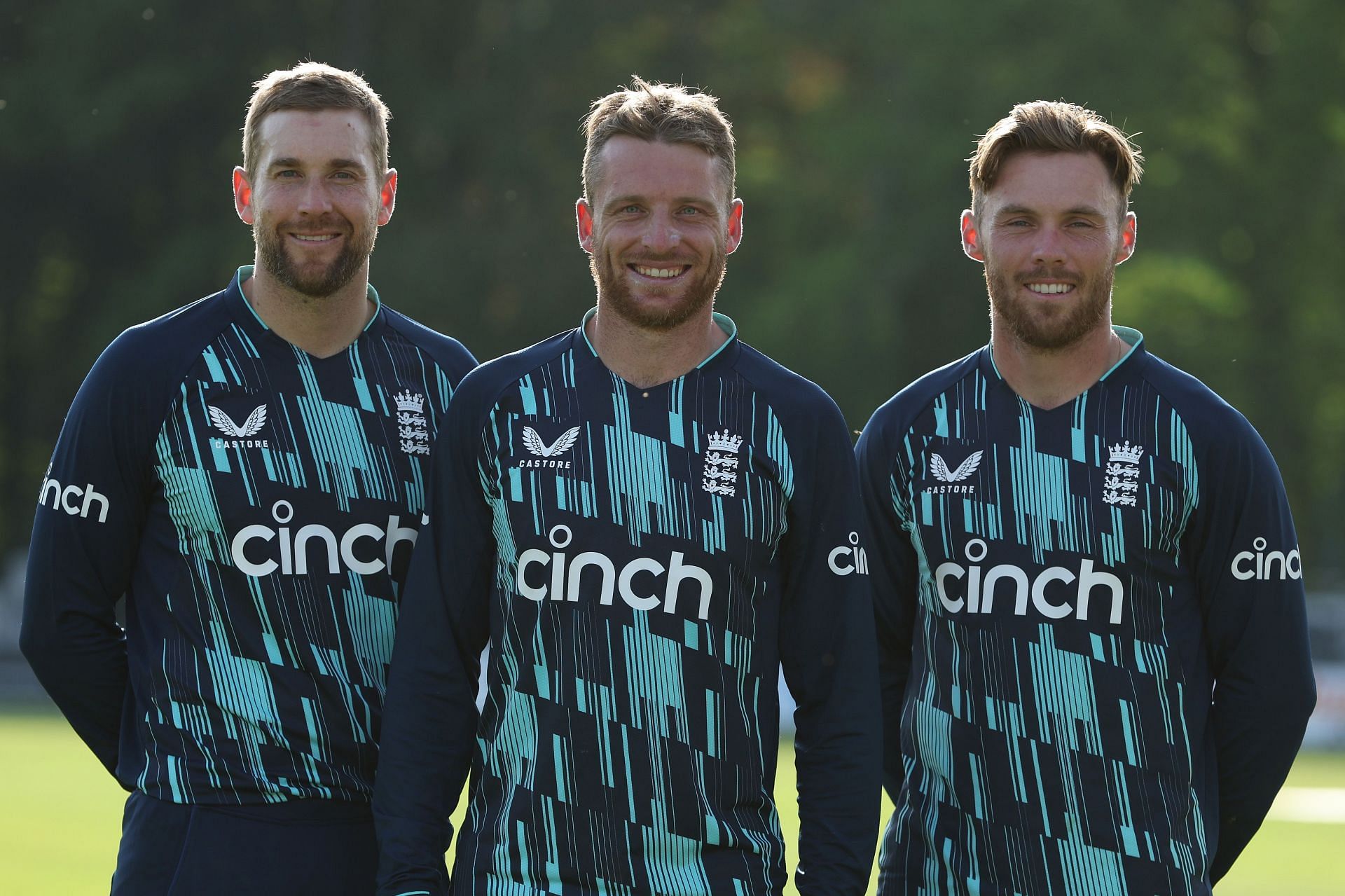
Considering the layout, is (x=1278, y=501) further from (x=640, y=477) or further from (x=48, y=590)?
(x=48, y=590)

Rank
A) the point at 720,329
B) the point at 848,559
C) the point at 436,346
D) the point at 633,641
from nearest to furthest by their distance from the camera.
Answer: the point at 633,641, the point at 848,559, the point at 720,329, the point at 436,346

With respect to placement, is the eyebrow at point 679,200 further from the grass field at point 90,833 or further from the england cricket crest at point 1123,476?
the grass field at point 90,833

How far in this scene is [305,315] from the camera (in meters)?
3.89

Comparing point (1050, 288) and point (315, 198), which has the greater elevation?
point (315, 198)

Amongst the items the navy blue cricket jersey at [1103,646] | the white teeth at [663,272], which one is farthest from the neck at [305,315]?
the navy blue cricket jersey at [1103,646]

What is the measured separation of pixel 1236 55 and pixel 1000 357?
26198 millimetres

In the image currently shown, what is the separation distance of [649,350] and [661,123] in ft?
1.42

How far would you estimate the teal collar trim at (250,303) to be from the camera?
12.8 feet

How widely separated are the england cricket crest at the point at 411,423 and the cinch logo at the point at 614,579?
0.55 m

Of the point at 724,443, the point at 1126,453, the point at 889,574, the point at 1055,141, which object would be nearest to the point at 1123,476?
the point at 1126,453

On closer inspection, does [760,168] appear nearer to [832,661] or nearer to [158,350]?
[158,350]

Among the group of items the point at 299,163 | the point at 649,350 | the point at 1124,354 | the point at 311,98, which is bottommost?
the point at 649,350

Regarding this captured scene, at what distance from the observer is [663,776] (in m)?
3.35

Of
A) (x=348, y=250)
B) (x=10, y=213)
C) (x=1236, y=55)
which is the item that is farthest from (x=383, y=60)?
(x=348, y=250)
